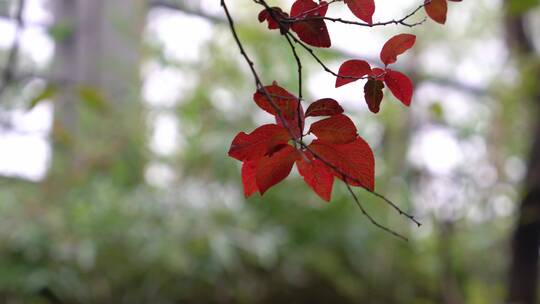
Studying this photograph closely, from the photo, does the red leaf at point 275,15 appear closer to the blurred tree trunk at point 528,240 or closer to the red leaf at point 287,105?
the red leaf at point 287,105

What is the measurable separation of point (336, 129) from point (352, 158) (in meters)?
0.02

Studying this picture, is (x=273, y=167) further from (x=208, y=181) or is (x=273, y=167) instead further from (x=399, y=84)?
(x=208, y=181)

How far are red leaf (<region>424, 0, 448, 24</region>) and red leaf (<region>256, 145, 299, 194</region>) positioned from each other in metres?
0.12

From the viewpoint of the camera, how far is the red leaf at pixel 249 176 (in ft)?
1.40

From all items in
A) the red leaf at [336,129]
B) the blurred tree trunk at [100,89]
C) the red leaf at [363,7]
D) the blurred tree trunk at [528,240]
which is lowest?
the red leaf at [336,129]

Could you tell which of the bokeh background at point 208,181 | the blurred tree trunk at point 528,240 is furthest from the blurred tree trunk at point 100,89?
the blurred tree trunk at point 528,240

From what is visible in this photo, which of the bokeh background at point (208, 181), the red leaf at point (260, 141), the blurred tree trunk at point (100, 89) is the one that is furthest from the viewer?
the blurred tree trunk at point (100, 89)

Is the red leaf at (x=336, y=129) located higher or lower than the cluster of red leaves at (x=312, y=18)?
lower

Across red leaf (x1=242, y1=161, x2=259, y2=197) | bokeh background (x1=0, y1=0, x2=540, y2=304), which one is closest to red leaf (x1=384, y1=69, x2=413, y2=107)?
red leaf (x1=242, y1=161, x2=259, y2=197)

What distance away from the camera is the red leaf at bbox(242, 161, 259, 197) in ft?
1.40

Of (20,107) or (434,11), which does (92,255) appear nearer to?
(20,107)

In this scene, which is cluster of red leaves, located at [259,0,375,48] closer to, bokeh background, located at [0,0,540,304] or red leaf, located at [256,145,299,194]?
red leaf, located at [256,145,299,194]

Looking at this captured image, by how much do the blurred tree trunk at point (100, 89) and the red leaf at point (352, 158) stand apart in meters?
1.37

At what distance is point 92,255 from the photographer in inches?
61.2
